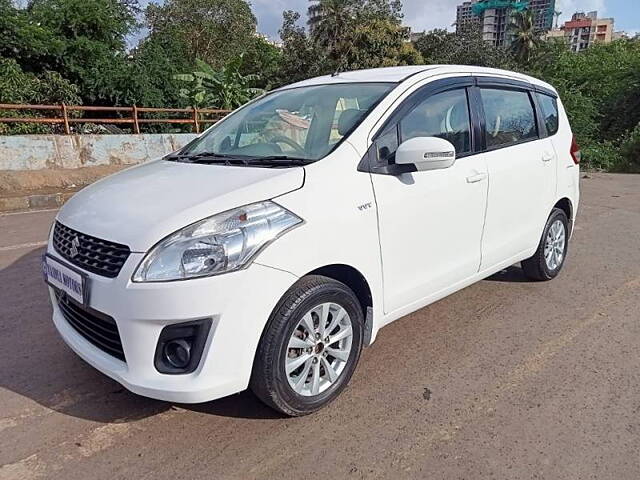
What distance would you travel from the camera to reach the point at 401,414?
→ 106 inches

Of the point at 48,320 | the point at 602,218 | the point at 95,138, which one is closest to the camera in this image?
the point at 48,320

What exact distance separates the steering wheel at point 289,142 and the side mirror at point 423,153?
22.2 inches

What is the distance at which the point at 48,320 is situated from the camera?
3814 mm

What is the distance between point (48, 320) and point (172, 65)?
49.5 feet

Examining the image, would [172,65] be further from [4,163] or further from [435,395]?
[435,395]

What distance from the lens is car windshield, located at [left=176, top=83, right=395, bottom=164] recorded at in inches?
117

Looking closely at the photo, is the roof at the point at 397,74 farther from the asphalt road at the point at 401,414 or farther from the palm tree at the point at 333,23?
the palm tree at the point at 333,23

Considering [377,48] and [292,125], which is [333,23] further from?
[292,125]

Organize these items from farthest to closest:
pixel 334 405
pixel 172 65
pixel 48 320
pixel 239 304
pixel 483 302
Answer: pixel 172 65 → pixel 483 302 → pixel 48 320 → pixel 334 405 → pixel 239 304

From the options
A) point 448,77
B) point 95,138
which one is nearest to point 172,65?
point 95,138

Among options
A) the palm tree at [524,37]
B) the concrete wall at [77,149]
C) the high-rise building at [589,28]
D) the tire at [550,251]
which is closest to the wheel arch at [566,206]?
the tire at [550,251]

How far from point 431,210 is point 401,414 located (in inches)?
46.9

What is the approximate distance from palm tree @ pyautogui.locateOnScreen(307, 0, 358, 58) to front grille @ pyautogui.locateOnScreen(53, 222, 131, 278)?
31.1m

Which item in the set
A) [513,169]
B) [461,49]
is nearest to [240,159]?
[513,169]
